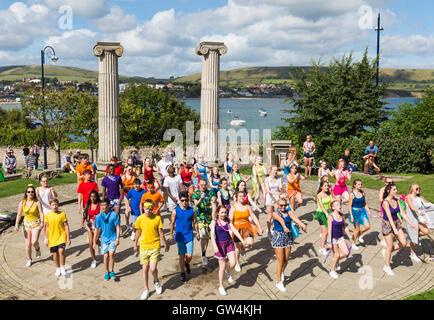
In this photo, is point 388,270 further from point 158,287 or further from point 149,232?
point 149,232

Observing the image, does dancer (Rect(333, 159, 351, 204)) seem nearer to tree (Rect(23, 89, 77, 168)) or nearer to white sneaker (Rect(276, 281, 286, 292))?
white sneaker (Rect(276, 281, 286, 292))

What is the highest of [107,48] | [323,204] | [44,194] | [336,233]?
[107,48]

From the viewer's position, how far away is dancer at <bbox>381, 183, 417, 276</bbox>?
8219 mm

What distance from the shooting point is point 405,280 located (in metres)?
7.90

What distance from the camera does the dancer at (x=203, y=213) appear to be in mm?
8672

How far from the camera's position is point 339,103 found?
23.0 meters

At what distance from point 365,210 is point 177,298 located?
4938mm

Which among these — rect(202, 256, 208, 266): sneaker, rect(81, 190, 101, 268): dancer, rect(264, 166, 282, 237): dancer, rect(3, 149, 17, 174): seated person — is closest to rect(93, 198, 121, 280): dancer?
rect(81, 190, 101, 268): dancer

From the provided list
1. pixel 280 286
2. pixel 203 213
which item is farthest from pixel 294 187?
pixel 280 286

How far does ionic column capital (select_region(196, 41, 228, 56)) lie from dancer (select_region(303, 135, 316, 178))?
5795 mm

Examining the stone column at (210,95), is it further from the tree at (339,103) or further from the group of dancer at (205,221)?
the group of dancer at (205,221)

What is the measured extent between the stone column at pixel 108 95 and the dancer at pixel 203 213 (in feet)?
38.2

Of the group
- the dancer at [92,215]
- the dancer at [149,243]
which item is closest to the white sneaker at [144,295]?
the dancer at [149,243]

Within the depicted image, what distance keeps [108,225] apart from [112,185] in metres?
2.96
